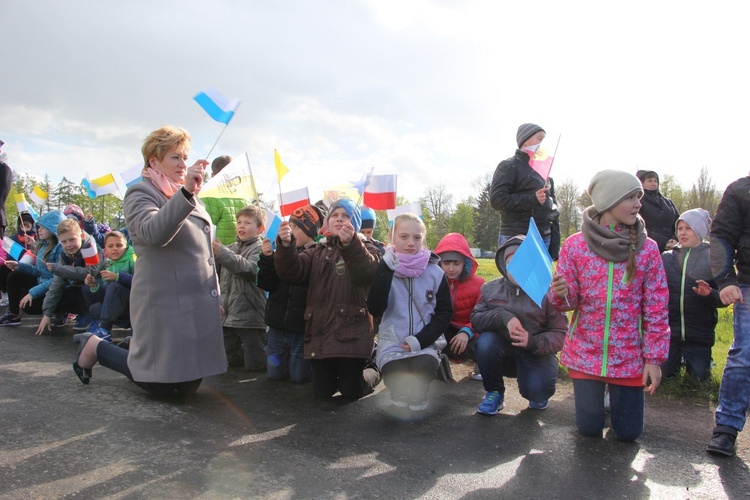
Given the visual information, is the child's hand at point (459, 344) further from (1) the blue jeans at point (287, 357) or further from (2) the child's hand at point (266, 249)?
(2) the child's hand at point (266, 249)

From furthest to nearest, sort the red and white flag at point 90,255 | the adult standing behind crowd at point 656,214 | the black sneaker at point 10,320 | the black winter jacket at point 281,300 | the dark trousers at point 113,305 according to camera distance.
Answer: the black sneaker at point 10,320 < the red and white flag at point 90,255 < the adult standing behind crowd at point 656,214 < the dark trousers at point 113,305 < the black winter jacket at point 281,300

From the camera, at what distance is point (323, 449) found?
340 cm

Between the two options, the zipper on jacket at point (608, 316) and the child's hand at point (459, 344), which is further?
the child's hand at point (459, 344)

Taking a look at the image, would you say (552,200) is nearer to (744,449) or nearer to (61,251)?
(744,449)

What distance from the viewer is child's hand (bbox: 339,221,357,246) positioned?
13.5ft

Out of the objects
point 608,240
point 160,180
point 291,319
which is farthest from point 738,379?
point 160,180

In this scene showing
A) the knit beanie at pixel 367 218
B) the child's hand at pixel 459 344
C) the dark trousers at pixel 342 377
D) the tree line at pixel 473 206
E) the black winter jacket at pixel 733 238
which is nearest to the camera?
the black winter jacket at pixel 733 238

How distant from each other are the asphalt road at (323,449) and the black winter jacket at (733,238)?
1.08m

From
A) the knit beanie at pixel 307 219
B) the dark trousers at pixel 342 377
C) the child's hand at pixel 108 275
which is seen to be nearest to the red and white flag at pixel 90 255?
the child's hand at pixel 108 275

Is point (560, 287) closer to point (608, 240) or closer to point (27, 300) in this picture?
point (608, 240)

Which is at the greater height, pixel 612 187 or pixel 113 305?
pixel 612 187

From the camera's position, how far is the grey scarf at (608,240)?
3.71 m

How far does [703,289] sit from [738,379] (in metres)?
1.66

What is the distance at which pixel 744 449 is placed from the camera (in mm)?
3580
